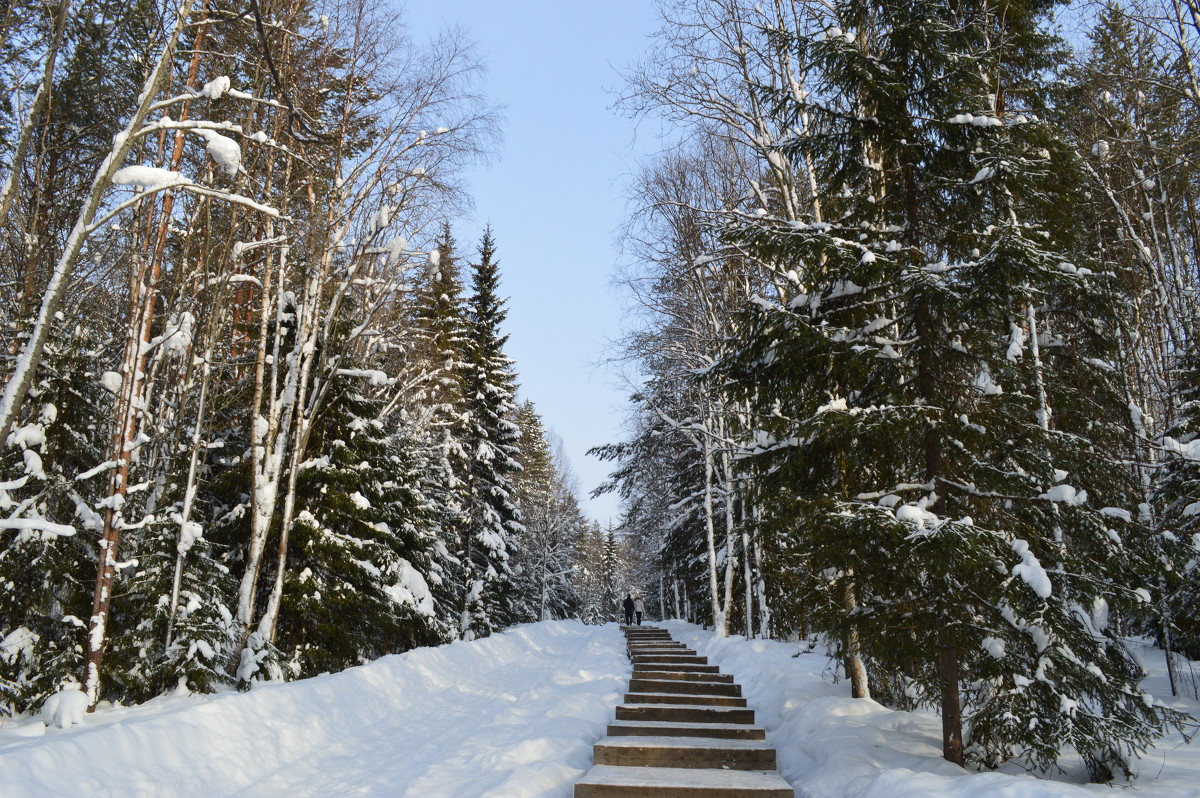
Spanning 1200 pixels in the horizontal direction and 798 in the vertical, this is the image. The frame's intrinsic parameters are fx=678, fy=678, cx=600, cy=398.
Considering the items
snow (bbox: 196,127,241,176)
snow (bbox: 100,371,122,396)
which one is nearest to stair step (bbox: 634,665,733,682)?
snow (bbox: 100,371,122,396)

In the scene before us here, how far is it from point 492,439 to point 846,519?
67.4ft

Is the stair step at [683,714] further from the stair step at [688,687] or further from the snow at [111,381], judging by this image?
the snow at [111,381]

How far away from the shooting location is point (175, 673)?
7.98 metres

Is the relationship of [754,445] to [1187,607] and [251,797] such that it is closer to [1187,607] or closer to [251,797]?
[251,797]

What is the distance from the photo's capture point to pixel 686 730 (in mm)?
6895

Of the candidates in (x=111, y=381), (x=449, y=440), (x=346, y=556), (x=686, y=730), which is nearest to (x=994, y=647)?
(x=686, y=730)

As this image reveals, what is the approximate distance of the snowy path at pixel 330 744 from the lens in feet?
16.3

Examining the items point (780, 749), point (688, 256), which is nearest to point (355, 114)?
point (688, 256)

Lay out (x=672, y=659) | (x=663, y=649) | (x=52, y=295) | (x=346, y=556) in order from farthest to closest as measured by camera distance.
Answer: (x=663, y=649), (x=672, y=659), (x=346, y=556), (x=52, y=295)

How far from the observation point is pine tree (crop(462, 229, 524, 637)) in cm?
2225

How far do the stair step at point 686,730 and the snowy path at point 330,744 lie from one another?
1.16 feet

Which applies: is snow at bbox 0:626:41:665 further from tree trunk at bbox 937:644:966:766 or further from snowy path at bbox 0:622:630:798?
tree trunk at bbox 937:644:966:766

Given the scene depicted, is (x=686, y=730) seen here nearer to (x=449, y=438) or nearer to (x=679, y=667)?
(x=679, y=667)

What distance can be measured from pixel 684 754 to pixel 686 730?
0.90 meters
